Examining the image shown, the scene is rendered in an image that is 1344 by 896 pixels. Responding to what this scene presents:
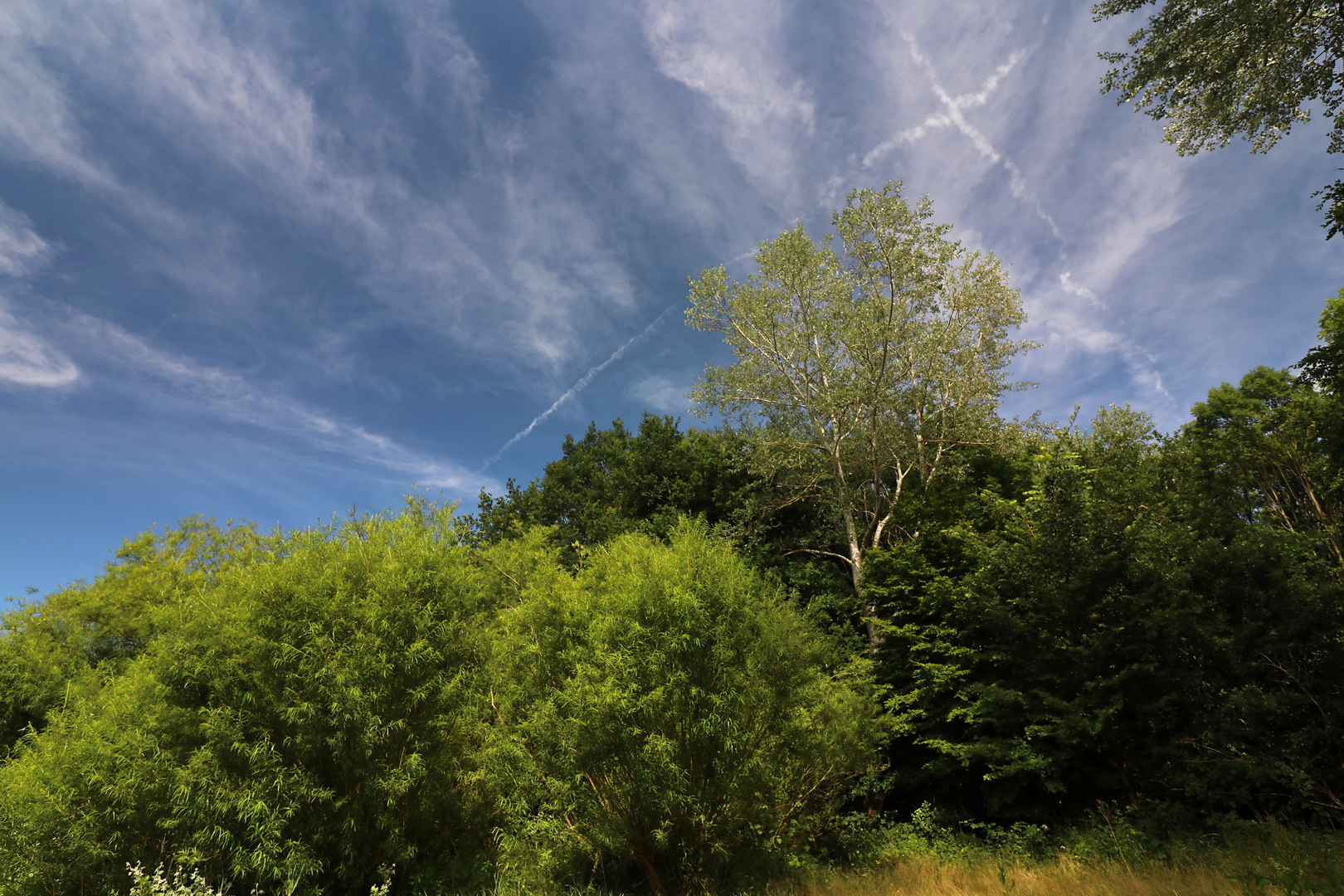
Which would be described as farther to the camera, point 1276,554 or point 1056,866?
point 1276,554

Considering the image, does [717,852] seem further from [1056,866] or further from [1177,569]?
[1177,569]

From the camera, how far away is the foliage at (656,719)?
9336 mm

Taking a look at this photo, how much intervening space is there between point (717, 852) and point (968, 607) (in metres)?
9.91

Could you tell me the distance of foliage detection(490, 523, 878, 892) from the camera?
9336 millimetres

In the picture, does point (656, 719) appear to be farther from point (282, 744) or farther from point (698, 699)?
point (282, 744)

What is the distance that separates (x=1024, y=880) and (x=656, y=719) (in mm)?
6651

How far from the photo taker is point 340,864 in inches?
376

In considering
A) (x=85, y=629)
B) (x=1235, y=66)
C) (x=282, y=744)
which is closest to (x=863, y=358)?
(x=1235, y=66)

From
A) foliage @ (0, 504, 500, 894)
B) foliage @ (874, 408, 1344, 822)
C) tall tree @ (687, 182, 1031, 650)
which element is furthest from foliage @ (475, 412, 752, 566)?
foliage @ (0, 504, 500, 894)

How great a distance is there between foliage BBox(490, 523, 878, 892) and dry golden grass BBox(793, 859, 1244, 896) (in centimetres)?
229

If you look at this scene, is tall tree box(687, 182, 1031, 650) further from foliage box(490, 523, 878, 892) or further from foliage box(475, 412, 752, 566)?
foliage box(490, 523, 878, 892)

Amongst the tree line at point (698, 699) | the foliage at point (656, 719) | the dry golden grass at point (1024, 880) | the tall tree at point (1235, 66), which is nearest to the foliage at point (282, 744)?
the tree line at point (698, 699)

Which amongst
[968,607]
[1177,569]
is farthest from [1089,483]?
[968,607]

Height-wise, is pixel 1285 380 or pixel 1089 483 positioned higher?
pixel 1285 380
